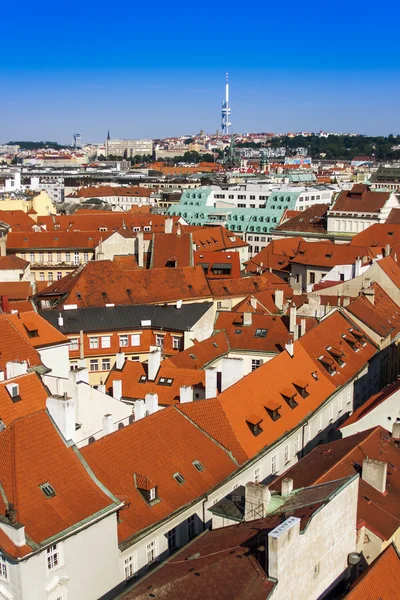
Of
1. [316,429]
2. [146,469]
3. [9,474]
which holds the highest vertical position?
[9,474]

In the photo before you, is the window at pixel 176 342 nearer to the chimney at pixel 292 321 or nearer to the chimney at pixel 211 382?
the chimney at pixel 292 321

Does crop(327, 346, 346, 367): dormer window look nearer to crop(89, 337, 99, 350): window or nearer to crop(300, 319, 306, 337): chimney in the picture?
crop(300, 319, 306, 337): chimney

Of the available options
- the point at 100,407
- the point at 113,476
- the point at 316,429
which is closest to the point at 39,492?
the point at 113,476

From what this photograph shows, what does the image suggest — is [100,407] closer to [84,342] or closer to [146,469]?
[146,469]

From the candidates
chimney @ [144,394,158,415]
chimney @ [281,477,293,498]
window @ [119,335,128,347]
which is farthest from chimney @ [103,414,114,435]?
window @ [119,335,128,347]

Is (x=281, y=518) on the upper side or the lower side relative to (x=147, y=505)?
upper

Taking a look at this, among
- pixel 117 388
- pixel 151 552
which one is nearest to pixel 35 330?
pixel 117 388

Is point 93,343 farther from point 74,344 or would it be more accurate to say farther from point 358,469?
point 358,469
